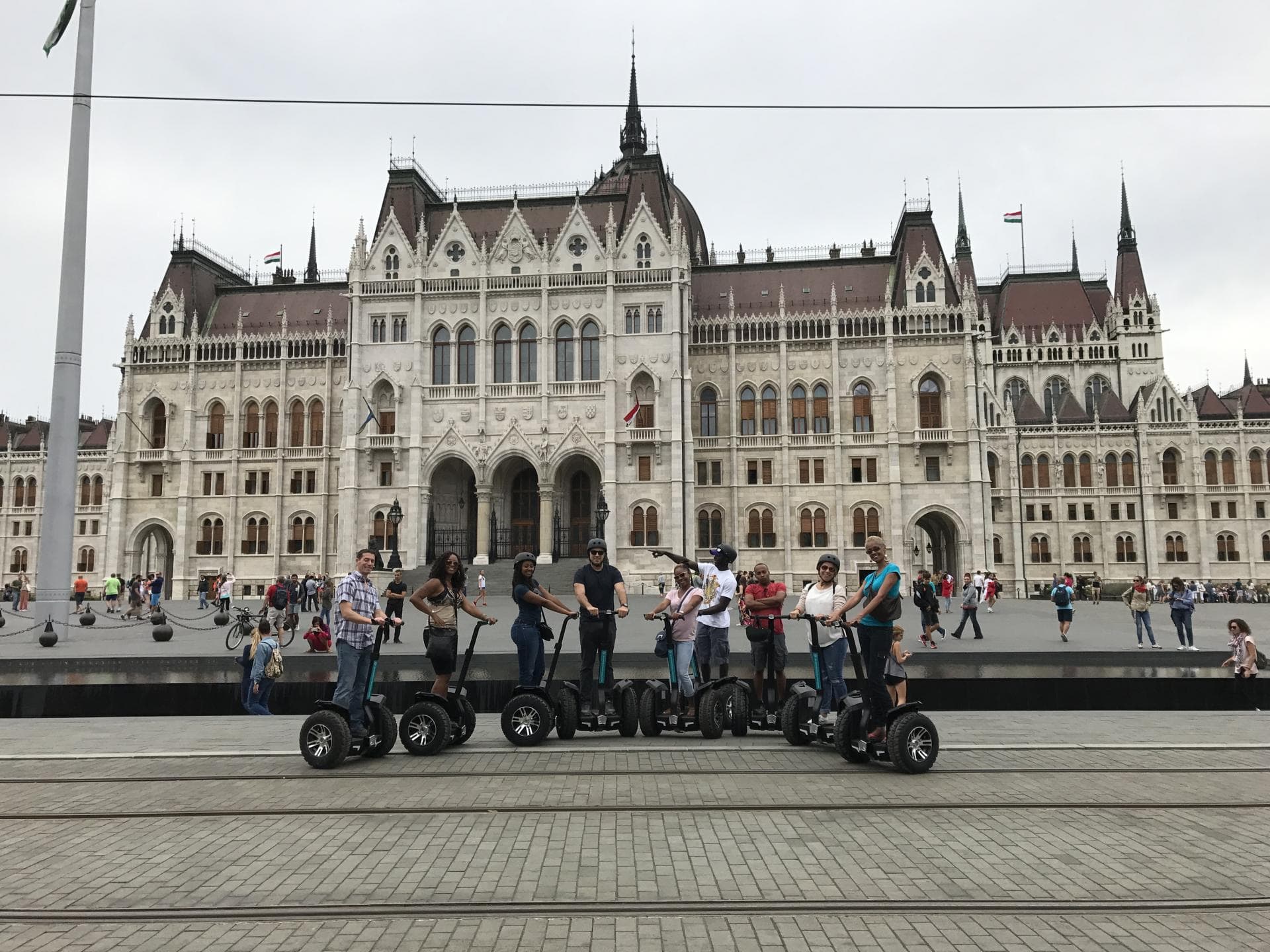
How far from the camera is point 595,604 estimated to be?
984 cm

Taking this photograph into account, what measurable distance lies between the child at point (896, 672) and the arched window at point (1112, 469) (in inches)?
2474

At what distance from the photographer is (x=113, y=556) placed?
5350 centimetres

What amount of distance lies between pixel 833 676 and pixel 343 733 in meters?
5.15

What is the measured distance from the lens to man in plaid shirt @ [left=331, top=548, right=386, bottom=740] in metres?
8.96

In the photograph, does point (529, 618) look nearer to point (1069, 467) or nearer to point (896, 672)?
point (896, 672)

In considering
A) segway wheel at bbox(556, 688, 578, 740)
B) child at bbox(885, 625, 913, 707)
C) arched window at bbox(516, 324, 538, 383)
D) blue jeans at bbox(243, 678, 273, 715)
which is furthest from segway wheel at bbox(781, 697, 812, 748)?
arched window at bbox(516, 324, 538, 383)

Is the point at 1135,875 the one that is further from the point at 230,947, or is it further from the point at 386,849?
the point at 230,947

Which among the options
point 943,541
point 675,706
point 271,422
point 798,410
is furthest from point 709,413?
point 675,706

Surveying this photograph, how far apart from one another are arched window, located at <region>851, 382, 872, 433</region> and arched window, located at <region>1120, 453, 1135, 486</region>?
973 inches

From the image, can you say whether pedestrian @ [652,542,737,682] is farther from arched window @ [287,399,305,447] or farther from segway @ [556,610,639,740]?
arched window @ [287,399,305,447]

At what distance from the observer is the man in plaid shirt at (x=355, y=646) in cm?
896

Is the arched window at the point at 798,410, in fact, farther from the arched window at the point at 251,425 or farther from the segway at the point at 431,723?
the segway at the point at 431,723

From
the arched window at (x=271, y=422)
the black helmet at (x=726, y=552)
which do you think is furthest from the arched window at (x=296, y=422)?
the black helmet at (x=726, y=552)

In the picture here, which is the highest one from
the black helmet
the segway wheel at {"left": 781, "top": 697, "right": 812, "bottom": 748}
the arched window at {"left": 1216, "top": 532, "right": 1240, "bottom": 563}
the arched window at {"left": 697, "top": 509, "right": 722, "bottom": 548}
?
the arched window at {"left": 697, "top": 509, "right": 722, "bottom": 548}
